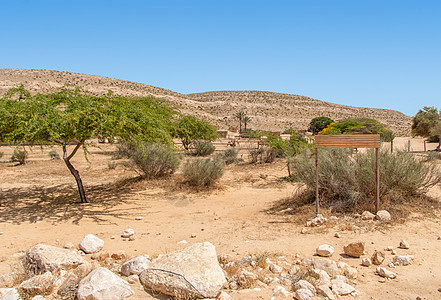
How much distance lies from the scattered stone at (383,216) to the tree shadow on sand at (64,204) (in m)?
6.39

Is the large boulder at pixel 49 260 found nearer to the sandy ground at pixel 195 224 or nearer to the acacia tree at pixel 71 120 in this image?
the sandy ground at pixel 195 224

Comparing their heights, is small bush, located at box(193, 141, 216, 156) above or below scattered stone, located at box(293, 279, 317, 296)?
above

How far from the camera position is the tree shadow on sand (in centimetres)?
923

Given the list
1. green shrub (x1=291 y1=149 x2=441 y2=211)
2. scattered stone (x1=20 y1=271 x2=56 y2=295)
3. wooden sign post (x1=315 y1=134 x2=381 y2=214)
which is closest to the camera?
scattered stone (x1=20 y1=271 x2=56 y2=295)

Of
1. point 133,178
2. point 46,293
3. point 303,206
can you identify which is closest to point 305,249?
point 303,206

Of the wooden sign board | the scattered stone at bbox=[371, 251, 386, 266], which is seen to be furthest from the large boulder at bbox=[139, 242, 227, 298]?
the wooden sign board

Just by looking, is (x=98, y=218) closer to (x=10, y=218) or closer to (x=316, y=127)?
(x=10, y=218)

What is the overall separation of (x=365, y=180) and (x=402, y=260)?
11.9 feet

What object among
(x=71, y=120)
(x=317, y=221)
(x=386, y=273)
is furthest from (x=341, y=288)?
A: (x=71, y=120)

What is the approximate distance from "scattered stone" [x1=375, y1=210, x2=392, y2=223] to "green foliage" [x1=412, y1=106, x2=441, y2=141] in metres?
30.1

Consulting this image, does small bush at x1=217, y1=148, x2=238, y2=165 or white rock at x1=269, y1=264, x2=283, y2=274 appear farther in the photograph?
small bush at x1=217, y1=148, x2=238, y2=165

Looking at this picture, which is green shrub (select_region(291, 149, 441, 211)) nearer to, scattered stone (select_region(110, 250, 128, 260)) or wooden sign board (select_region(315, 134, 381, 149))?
wooden sign board (select_region(315, 134, 381, 149))

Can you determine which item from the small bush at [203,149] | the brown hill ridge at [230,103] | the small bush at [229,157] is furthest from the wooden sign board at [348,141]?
the brown hill ridge at [230,103]

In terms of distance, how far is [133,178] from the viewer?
47.7 feet
